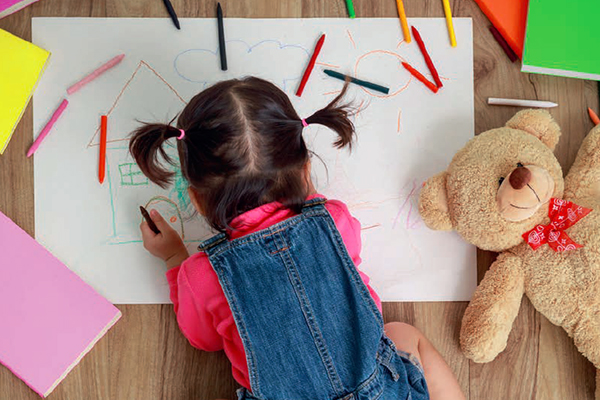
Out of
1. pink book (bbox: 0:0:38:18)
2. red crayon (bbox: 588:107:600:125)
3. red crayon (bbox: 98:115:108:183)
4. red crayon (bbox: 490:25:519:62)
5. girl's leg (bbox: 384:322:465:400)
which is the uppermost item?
pink book (bbox: 0:0:38:18)

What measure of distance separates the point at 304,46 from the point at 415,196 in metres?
0.25

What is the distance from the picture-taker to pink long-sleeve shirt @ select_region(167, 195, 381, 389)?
0.57m

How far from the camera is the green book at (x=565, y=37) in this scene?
0.69 m

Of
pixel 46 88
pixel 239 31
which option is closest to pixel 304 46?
pixel 239 31

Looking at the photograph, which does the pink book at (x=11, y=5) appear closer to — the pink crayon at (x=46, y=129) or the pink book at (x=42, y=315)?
the pink crayon at (x=46, y=129)

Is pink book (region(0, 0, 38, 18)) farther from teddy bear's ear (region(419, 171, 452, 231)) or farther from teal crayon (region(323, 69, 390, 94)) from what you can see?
teddy bear's ear (region(419, 171, 452, 231))

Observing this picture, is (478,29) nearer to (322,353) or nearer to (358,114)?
(358,114)

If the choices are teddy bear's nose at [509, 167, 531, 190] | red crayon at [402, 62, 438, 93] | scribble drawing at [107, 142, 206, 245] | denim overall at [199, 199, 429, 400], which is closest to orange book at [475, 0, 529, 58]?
red crayon at [402, 62, 438, 93]

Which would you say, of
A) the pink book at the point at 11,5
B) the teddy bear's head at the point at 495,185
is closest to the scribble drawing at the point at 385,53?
the teddy bear's head at the point at 495,185

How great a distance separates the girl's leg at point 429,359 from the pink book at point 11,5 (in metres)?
0.65

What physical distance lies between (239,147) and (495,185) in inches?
11.9

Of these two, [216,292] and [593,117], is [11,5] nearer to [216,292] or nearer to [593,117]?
[216,292]

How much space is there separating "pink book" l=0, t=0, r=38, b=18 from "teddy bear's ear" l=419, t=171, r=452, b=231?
58cm

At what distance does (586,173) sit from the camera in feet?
2.16
